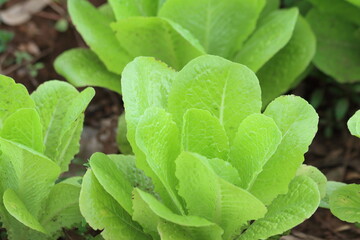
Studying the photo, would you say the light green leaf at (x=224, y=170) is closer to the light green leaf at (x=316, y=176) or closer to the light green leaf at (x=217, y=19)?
the light green leaf at (x=316, y=176)

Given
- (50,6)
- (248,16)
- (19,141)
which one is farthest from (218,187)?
(50,6)

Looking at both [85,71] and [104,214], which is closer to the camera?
[104,214]

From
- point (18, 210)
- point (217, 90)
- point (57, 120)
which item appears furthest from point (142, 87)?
point (18, 210)

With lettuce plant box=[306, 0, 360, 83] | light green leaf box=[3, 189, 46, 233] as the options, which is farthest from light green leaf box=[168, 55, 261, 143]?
lettuce plant box=[306, 0, 360, 83]

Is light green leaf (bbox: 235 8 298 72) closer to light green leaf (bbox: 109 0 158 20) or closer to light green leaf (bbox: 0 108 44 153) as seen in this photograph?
light green leaf (bbox: 109 0 158 20)

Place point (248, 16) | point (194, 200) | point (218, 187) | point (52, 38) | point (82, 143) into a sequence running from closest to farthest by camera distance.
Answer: point (218, 187), point (194, 200), point (248, 16), point (82, 143), point (52, 38)

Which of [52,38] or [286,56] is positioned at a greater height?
[286,56]

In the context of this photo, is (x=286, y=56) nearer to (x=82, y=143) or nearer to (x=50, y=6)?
(x=82, y=143)

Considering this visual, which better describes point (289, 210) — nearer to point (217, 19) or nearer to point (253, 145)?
point (253, 145)
